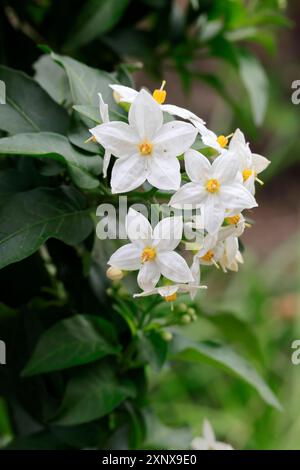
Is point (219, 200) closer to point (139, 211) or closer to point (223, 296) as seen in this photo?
point (139, 211)

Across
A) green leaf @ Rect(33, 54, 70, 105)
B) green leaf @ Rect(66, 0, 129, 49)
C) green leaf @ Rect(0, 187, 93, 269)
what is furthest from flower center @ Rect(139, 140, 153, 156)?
green leaf @ Rect(66, 0, 129, 49)

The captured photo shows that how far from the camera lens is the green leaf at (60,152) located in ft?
1.87

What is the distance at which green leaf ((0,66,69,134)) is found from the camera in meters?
0.67

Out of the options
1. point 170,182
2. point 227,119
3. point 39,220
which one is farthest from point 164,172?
point 227,119

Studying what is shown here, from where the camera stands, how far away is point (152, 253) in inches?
22.6

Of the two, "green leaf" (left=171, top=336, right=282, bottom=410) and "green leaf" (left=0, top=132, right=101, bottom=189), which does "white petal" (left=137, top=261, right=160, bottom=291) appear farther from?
"green leaf" (left=171, top=336, right=282, bottom=410)

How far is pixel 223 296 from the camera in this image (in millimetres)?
2111

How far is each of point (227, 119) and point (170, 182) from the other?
6.47ft

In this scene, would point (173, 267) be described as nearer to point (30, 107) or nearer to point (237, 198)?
point (237, 198)

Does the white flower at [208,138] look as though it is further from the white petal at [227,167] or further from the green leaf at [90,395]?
the green leaf at [90,395]

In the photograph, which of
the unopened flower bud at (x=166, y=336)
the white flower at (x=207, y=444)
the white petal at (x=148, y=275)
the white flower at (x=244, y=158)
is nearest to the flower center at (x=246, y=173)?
the white flower at (x=244, y=158)

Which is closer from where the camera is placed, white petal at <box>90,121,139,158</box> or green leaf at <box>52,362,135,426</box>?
white petal at <box>90,121,139,158</box>

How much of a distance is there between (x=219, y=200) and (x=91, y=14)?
421 millimetres
